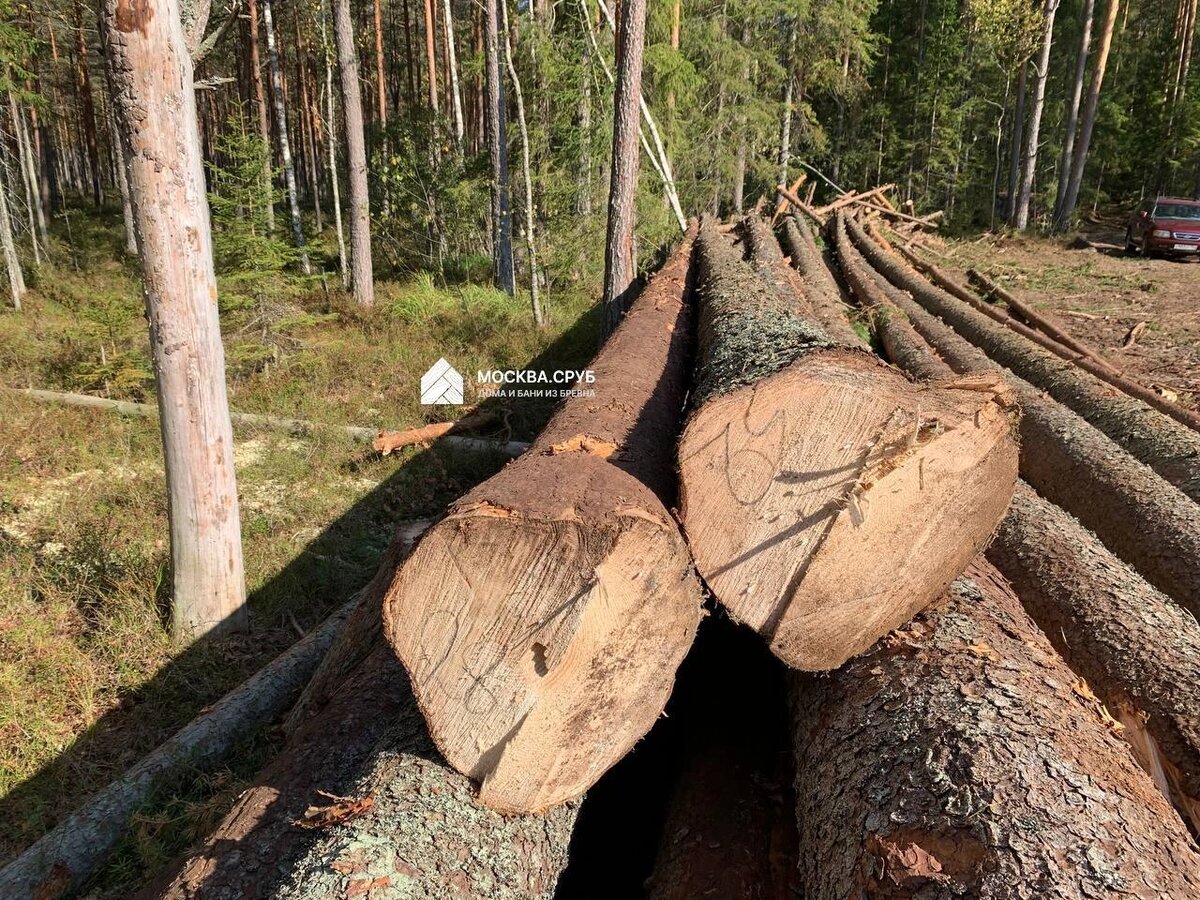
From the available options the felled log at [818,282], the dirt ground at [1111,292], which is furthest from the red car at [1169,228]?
the felled log at [818,282]

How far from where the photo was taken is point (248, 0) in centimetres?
1647

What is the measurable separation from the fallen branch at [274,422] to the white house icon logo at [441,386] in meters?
0.99

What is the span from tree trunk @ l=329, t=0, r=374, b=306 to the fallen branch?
17.9 ft

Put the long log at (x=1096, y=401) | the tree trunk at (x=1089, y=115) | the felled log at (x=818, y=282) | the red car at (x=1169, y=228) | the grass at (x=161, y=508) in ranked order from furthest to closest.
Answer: the tree trunk at (x=1089, y=115), the red car at (x=1169, y=228), the felled log at (x=818, y=282), the long log at (x=1096, y=401), the grass at (x=161, y=508)

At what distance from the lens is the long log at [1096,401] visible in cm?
462

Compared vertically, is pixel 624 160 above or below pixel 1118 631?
above

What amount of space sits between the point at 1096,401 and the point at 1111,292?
8972mm

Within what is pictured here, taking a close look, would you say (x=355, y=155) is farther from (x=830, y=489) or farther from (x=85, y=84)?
(x=85, y=84)

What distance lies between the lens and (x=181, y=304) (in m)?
4.18

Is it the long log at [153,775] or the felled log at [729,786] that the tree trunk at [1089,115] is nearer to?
the felled log at [729,786]

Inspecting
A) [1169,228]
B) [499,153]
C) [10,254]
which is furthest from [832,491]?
[1169,228]

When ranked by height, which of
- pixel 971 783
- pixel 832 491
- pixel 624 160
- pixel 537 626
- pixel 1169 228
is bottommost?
pixel 971 783

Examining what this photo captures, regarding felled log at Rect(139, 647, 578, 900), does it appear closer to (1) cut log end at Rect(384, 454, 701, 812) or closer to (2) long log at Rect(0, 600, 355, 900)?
(1) cut log end at Rect(384, 454, 701, 812)

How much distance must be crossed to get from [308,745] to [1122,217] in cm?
3569
